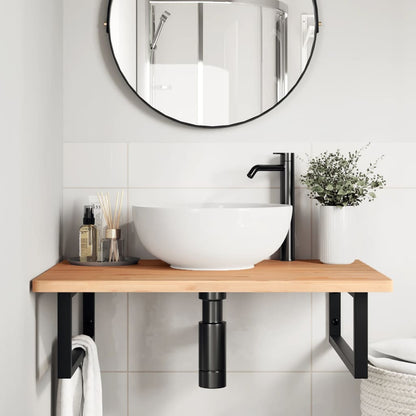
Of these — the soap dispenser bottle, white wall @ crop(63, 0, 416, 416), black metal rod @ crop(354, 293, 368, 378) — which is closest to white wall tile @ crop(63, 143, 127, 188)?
white wall @ crop(63, 0, 416, 416)

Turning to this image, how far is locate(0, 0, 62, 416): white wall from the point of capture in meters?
1.24

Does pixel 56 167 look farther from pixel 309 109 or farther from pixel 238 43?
pixel 309 109

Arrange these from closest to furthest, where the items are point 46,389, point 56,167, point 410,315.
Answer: point 46,389, point 56,167, point 410,315

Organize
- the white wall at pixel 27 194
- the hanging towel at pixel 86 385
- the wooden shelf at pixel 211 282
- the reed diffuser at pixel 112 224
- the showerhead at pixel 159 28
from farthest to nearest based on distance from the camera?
the showerhead at pixel 159 28 → the reed diffuser at pixel 112 224 → the hanging towel at pixel 86 385 → the wooden shelf at pixel 211 282 → the white wall at pixel 27 194

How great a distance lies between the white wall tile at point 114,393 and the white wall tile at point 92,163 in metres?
0.61

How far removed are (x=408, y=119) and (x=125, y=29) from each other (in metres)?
0.93

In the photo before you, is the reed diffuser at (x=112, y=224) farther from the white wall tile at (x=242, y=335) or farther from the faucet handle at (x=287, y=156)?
the faucet handle at (x=287, y=156)

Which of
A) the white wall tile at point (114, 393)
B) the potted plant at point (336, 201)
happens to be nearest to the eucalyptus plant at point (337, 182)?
the potted plant at point (336, 201)

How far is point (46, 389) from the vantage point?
1601 millimetres

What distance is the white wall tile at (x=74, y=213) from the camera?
6.03 ft

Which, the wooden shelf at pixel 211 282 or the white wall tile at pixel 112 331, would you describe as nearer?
the wooden shelf at pixel 211 282

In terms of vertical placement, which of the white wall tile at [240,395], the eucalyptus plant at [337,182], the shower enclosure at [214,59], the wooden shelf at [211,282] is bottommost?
the white wall tile at [240,395]

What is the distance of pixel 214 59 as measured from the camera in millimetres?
1817

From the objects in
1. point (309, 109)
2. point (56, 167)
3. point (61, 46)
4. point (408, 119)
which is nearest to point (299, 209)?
point (309, 109)
